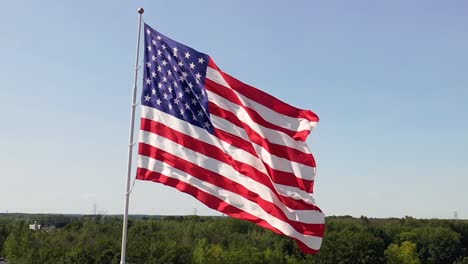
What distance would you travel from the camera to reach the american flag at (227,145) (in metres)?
14.5

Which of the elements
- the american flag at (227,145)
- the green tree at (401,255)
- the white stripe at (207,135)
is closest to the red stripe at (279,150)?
the american flag at (227,145)

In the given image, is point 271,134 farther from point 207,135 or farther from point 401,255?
point 401,255

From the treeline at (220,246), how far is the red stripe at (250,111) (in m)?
80.3

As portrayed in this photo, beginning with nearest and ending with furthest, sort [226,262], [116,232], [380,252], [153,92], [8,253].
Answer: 1. [153,92]
2. [226,262]
3. [380,252]
4. [8,253]
5. [116,232]

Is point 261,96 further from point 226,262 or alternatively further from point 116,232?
point 116,232

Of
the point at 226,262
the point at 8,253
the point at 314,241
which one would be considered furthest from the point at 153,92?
the point at 8,253

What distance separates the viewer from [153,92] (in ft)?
50.5

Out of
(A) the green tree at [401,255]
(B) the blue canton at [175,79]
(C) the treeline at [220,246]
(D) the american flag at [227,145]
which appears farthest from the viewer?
(A) the green tree at [401,255]

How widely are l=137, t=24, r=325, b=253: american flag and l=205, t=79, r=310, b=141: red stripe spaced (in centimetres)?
3

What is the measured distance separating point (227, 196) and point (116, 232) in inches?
5077

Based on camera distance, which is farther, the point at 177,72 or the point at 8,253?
the point at 8,253

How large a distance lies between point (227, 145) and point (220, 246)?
4151 inches

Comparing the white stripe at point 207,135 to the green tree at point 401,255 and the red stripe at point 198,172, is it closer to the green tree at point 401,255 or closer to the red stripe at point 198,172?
the red stripe at point 198,172

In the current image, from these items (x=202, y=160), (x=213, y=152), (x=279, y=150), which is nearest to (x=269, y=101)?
(x=279, y=150)
